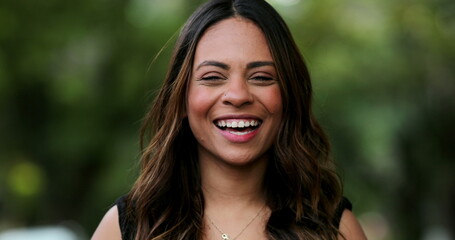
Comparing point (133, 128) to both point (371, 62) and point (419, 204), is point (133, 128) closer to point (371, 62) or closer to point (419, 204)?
point (371, 62)

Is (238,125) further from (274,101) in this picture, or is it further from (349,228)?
(349,228)

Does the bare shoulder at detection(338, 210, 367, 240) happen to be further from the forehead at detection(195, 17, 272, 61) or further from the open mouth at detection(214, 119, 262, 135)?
the forehead at detection(195, 17, 272, 61)

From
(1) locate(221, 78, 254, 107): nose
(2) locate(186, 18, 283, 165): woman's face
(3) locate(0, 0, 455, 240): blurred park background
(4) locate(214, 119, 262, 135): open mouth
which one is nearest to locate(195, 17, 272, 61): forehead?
(2) locate(186, 18, 283, 165): woman's face

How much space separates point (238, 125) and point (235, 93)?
0.45 ft

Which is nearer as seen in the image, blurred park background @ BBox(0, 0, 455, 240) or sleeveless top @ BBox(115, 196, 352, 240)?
sleeveless top @ BBox(115, 196, 352, 240)

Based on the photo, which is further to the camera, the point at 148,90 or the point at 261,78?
the point at 148,90

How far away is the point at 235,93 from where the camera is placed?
3783 mm

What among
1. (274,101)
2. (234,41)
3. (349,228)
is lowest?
(349,228)

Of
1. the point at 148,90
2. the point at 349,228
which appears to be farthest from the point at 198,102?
the point at 148,90

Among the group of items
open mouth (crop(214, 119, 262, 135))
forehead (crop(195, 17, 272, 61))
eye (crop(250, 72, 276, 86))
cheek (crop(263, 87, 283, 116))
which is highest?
forehead (crop(195, 17, 272, 61))

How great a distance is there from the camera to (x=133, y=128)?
1332 cm

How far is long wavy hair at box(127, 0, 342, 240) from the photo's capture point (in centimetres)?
393

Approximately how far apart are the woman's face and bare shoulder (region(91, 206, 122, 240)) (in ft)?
1.59

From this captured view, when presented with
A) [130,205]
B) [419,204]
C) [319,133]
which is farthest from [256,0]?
[419,204]
